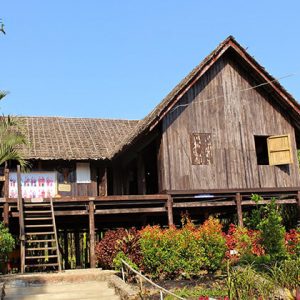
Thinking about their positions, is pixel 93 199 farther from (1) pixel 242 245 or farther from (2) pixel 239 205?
(2) pixel 239 205

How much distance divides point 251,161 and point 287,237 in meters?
3.30

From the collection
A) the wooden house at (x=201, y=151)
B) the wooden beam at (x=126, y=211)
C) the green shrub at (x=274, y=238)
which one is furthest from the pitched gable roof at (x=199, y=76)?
the green shrub at (x=274, y=238)

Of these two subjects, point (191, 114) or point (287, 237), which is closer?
point (287, 237)

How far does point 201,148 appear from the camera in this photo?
16.3 m

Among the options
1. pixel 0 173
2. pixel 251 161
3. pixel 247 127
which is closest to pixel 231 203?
pixel 251 161

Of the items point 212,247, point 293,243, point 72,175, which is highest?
point 72,175

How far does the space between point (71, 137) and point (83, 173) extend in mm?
1641

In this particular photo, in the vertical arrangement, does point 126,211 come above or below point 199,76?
below

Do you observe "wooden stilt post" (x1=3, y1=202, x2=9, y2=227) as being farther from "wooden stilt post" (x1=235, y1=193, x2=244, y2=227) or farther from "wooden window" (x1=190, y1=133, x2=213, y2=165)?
"wooden stilt post" (x1=235, y1=193, x2=244, y2=227)

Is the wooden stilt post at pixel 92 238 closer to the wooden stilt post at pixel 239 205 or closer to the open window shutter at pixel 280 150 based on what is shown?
the wooden stilt post at pixel 239 205

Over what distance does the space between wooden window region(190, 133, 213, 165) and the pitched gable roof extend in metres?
1.44

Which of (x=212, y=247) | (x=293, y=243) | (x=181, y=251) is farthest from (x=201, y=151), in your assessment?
(x=181, y=251)

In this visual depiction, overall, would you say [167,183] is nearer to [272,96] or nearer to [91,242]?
[91,242]

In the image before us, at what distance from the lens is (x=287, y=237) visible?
14.4 metres
